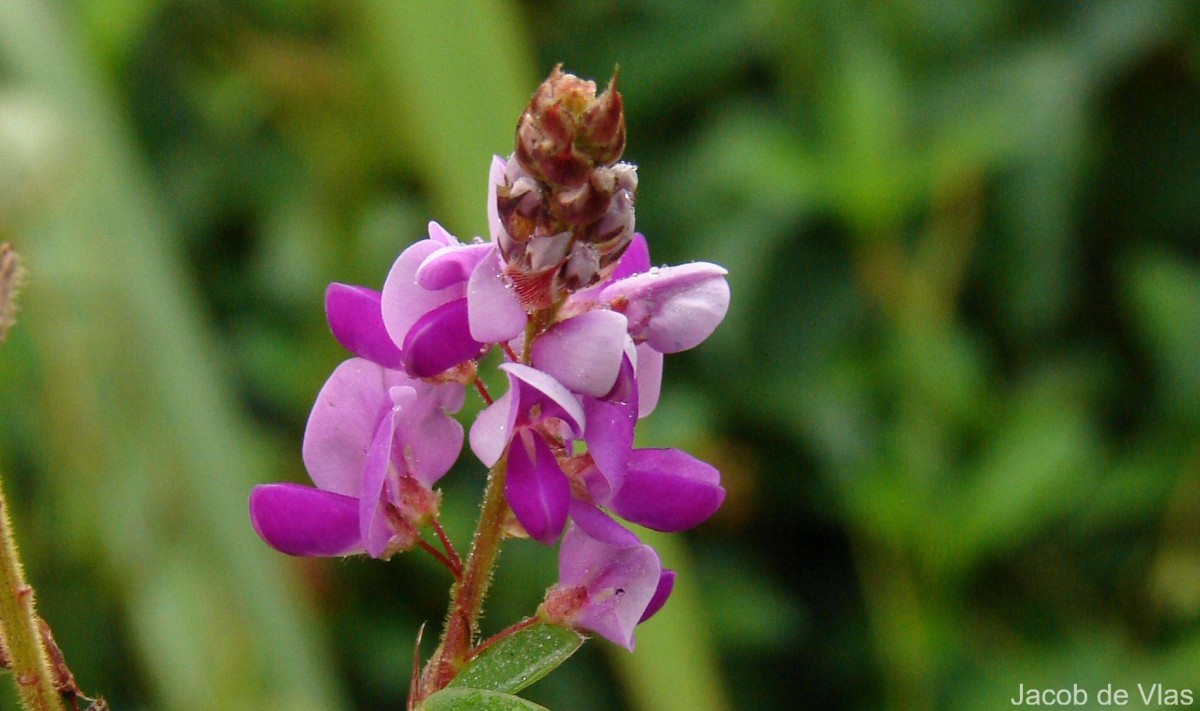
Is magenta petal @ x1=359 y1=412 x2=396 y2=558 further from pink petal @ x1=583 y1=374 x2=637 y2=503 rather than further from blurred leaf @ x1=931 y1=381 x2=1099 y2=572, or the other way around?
blurred leaf @ x1=931 y1=381 x2=1099 y2=572

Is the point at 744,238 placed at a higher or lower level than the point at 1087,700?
higher

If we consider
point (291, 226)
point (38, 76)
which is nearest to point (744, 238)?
point (291, 226)

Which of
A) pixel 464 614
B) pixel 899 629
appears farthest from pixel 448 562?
pixel 899 629

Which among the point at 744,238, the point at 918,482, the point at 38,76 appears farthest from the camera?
the point at 744,238

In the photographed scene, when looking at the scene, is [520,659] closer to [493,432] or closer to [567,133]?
[493,432]

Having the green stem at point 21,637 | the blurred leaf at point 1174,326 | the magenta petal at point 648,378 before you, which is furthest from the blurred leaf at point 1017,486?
the green stem at point 21,637

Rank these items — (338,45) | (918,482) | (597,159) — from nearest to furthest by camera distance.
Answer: (597,159) → (918,482) → (338,45)

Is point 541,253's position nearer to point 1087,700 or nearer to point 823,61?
point 1087,700

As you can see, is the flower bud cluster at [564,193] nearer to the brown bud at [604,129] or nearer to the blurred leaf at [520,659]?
the brown bud at [604,129]
